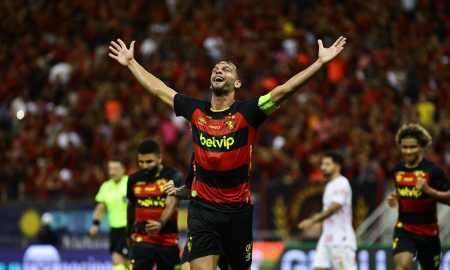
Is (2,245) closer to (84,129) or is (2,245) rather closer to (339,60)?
(84,129)

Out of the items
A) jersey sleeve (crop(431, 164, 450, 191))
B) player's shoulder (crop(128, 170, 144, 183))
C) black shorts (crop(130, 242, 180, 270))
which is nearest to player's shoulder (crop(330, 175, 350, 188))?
jersey sleeve (crop(431, 164, 450, 191))

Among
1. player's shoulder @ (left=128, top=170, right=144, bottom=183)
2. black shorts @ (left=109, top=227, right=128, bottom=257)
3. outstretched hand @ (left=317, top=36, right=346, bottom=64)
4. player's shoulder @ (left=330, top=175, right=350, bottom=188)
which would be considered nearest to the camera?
outstretched hand @ (left=317, top=36, right=346, bottom=64)

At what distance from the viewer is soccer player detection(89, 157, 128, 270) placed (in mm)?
15102

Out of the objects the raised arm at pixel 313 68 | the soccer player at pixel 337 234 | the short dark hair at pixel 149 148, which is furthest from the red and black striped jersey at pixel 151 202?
the raised arm at pixel 313 68

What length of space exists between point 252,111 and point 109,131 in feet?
50.0

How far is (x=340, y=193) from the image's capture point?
45.1 feet

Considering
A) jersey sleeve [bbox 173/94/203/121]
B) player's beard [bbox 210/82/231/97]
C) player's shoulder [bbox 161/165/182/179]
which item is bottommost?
jersey sleeve [bbox 173/94/203/121]

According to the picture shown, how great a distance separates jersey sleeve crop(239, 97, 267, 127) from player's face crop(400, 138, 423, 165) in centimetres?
336

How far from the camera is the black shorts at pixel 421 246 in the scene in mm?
11812

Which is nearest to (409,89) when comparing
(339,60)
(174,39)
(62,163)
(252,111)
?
(339,60)

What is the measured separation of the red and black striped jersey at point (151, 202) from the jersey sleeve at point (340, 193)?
8.62ft

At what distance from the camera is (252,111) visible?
9.05 meters

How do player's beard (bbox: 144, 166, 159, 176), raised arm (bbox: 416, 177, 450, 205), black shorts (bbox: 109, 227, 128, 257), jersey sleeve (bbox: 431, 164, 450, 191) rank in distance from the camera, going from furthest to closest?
black shorts (bbox: 109, 227, 128, 257) → player's beard (bbox: 144, 166, 159, 176) → jersey sleeve (bbox: 431, 164, 450, 191) → raised arm (bbox: 416, 177, 450, 205)

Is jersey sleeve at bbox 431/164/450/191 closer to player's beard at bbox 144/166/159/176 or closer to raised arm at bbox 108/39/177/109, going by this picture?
player's beard at bbox 144/166/159/176
